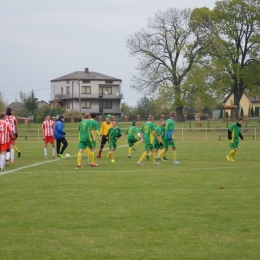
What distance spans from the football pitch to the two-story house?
81.0m

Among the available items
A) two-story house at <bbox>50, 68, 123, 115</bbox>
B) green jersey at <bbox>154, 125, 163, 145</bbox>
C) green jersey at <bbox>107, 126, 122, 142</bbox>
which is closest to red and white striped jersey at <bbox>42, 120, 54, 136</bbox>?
green jersey at <bbox>107, 126, 122, 142</bbox>

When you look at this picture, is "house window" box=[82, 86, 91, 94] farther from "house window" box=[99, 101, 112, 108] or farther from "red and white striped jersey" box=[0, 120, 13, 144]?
"red and white striped jersey" box=[0, 120, 13, 144]

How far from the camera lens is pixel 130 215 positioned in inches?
382

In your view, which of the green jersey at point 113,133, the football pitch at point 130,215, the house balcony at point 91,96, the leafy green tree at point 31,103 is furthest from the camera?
the house balcony at point 91,96

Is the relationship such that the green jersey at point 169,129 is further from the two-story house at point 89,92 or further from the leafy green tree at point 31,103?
the two-story house at point 89,92

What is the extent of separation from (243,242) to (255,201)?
11.2ft

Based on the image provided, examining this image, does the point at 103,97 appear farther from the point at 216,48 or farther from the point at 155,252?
the point at 155,252

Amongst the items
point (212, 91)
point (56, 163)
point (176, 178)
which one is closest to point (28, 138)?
point (212, 91)

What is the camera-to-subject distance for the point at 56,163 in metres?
21.0

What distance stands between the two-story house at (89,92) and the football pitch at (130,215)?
81.0 metres

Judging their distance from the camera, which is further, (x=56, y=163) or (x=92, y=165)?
(x=56, y=163)

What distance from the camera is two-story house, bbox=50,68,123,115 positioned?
97062 mm

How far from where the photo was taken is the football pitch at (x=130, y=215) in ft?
24.5

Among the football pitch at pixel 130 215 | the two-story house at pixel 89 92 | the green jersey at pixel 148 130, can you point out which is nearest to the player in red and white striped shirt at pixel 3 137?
the football pitch at pixel 130 215
